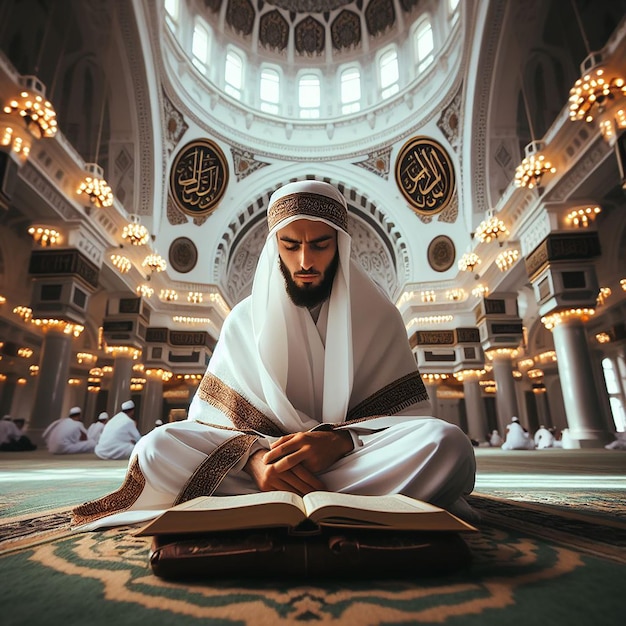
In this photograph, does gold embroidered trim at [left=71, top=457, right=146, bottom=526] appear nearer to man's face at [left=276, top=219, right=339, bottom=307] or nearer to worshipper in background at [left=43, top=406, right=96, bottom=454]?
man's face at [left=276, top=219, right=339, bottom=307]

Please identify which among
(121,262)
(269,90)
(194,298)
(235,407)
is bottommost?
(235,407)

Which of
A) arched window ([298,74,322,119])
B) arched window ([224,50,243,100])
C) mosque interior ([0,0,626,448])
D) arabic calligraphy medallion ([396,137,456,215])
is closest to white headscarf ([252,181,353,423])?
mosque interior ([0,0,626,448])

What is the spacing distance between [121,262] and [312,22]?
11.3 metres

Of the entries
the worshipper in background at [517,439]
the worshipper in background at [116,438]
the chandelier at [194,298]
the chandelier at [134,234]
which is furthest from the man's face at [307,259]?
the chandelier at [194,298]

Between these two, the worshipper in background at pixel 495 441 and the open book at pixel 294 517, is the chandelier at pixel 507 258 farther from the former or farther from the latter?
the open book at pixel 294 517

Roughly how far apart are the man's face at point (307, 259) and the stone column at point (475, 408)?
9395 millimetres

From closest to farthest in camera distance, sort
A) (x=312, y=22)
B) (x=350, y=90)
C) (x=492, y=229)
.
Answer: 1. (x=492, y=229)
2. (x=350, y=90)
3. (x=312, y=22)

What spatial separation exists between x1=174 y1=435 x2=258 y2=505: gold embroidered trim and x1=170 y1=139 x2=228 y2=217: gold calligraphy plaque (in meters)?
10.9

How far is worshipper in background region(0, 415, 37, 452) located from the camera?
19.3ft

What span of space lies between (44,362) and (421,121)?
10422 mm

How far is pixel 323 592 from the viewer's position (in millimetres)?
554

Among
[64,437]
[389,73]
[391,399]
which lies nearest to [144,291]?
[64,437]

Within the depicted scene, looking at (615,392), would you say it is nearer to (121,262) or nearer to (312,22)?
(121,262)

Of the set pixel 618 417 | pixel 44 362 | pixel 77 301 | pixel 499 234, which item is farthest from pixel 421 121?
pixel 44 362
